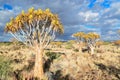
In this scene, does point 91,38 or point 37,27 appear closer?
point 37,27

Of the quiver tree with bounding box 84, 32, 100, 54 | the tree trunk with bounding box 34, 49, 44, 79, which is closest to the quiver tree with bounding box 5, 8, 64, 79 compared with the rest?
the tree trunk with bounding box 34, 49, 44, 79

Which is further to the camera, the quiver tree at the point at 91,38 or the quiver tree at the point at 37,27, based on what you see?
the quiver tree at the point at 91,38

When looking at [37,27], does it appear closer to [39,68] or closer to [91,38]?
[39,68]

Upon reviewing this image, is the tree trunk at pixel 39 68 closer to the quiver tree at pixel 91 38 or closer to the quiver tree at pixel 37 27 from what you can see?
the quiver tree at pixel 37 27

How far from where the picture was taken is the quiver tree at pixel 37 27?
1975 centimetres

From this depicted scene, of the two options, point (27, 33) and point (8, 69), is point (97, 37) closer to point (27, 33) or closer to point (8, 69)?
point (27, 33)

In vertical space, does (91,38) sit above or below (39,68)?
above

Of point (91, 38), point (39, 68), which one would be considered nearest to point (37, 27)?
point (39, 68)

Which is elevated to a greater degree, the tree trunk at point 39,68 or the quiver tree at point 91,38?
the quiver tree at point 91,38

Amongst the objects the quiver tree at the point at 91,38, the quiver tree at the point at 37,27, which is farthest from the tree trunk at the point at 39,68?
the quiver tree at the point at 91,38

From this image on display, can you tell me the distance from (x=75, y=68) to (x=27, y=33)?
13.8 feet

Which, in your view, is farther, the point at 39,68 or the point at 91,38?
the point at 91,38

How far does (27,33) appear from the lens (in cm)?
2039

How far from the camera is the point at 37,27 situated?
2016cm
